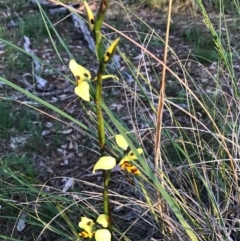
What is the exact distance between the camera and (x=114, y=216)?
1.85 meters

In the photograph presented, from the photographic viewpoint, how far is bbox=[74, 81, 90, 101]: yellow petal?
91 cm

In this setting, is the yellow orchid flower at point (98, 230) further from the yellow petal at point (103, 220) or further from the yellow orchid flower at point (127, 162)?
the yellow orchid flower at point (127, 162)

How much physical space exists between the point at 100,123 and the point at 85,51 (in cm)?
229

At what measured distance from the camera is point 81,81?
3.07 feet

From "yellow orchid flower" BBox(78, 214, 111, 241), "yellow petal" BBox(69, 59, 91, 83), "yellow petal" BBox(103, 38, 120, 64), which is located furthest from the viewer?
"yellow orchid flower" BBox(78, 214, 111, 241)

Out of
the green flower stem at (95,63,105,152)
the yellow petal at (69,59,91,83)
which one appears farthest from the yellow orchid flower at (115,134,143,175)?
the yellow petal at (69,59,91,83)

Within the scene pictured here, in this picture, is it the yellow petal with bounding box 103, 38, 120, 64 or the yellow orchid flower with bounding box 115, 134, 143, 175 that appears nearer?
the yellow petal with bounding box 103, 38, 120, 64

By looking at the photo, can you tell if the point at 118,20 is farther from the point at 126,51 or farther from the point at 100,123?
the point at 100,123

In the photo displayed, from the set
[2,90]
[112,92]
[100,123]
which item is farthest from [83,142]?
[100,123]

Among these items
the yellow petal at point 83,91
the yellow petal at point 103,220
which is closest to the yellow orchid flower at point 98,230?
the yellow petal at point 103,220

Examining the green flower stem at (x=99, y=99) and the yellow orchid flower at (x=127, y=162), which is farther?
the yellow orchid flower at (x=127, y=162)

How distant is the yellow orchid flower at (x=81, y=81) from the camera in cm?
91

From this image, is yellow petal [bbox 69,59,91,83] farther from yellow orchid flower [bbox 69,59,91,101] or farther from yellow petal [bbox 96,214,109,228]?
yellow petal [bbox 96,214,109,228]

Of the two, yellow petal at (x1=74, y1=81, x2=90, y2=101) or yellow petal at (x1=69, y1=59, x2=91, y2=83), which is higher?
yellow petal at (x1=69, y1=59, x2=91, y2=83)
